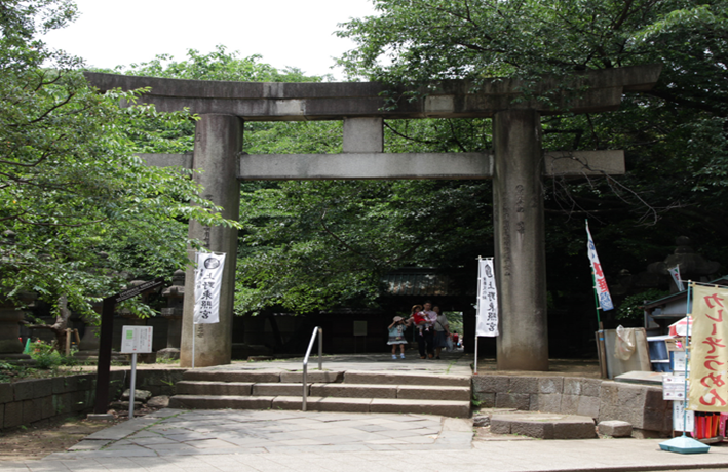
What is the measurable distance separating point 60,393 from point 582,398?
7.30 meters

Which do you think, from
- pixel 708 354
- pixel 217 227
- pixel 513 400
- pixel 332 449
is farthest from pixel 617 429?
pixel 217 227

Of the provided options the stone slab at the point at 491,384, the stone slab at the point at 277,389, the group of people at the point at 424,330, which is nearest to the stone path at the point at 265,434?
the stone slab at the point at 277,389

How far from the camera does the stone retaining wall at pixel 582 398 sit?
6918 millimetres

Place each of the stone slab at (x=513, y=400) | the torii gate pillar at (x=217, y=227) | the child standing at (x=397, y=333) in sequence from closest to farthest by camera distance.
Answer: the stone slab at (x=513, y=400), the torii gate pillar at (x=217, y=227), the child standing at (x=397, y=333)

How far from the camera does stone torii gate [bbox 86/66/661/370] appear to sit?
10602 mm

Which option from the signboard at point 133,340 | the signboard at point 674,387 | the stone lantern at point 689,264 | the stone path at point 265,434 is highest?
the stone lantern at point 689,264

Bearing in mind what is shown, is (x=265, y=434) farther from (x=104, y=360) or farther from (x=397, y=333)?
(x=397, y=333)

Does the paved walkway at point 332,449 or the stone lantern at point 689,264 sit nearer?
the paved walkway at point 332,449

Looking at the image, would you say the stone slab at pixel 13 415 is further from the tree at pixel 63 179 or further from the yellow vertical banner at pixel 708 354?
the yellow vertical banner at pixel 708 354

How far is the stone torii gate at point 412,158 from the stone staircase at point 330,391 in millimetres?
1671

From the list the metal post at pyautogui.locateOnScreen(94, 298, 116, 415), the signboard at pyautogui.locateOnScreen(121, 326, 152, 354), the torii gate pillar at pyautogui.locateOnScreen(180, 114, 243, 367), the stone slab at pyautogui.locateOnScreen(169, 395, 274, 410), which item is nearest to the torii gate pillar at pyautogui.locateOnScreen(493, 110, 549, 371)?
the stone slab at pyautogui.locateOnScreen(169, 395, 274, 410)

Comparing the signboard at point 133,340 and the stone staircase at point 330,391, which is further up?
the signboard at point 133,340

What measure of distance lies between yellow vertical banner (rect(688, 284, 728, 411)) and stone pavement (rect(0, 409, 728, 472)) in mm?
567

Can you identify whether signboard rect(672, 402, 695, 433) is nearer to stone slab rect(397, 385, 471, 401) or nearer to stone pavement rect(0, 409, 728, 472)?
stone pavement rect(0, 409, 728, 472)
